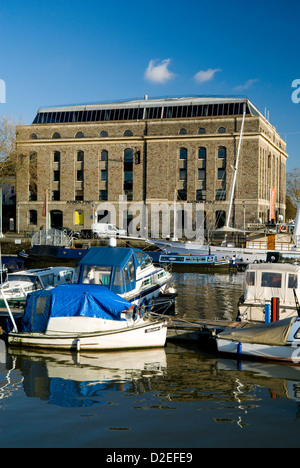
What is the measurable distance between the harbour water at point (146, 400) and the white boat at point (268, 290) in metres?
2.95

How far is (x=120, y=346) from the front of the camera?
16.5m

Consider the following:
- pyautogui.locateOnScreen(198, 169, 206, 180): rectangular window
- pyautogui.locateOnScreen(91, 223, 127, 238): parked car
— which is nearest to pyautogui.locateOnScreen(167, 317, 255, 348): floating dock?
pyautogui.locateOnScreen(91, 223, 127, 238): parked car

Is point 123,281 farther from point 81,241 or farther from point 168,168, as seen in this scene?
point 168,168

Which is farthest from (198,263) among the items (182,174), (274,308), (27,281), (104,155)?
(104,155)

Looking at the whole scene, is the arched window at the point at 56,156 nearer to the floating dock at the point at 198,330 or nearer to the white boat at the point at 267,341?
the floating dock at the point at 198,330

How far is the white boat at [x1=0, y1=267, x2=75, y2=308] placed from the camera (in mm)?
21703

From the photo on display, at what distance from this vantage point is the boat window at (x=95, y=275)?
1948 centimetres

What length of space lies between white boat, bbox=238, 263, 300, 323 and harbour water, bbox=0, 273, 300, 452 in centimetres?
295

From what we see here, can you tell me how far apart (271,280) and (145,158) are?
47.8 meters

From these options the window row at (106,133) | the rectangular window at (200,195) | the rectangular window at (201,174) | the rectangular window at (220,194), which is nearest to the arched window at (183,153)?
the window row at (106,133)

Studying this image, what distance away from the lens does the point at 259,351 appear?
1543 cm

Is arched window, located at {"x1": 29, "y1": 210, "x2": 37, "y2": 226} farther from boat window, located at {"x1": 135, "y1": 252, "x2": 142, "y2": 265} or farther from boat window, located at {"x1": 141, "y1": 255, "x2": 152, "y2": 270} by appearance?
boat window, located at {"x1": 135, "y1": 252, "x2": 142, "y2": 265}

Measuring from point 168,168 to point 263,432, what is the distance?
5502 cm

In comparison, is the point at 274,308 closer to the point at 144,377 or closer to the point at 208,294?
the point at 144,377
